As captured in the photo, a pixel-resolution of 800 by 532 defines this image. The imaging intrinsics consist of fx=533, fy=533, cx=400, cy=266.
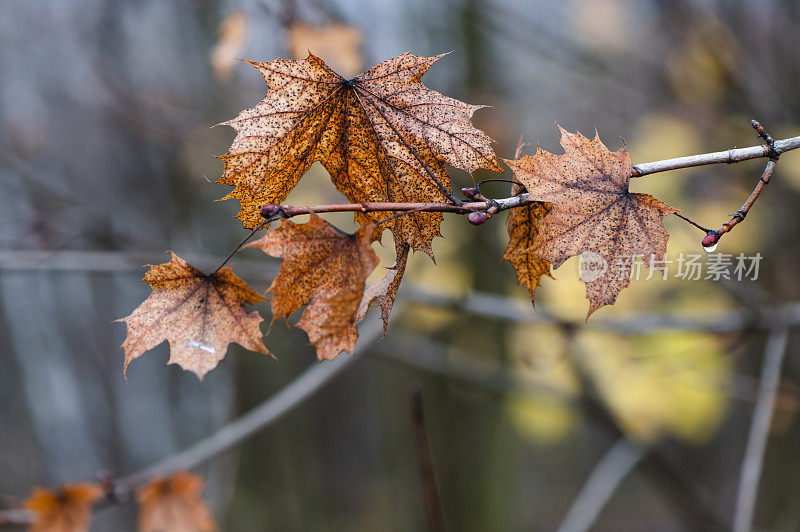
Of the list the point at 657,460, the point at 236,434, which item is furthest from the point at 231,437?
the point at 657,460

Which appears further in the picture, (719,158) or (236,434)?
(236,434)

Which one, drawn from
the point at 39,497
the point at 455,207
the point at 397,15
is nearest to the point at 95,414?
the point at 39,497

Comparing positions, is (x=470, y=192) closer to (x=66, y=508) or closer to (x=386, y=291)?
(x=386, y=291)

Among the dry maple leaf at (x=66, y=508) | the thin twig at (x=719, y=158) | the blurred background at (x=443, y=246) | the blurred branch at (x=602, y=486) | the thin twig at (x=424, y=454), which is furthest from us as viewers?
the blurred background at (x=443, y=246)

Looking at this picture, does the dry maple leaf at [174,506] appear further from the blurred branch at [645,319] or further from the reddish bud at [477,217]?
the reddish bud at [477,217]

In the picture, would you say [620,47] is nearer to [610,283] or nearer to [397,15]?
[397,15]

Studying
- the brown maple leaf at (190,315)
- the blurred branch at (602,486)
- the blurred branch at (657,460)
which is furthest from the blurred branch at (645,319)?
the brown maple leaf at (190,315)
